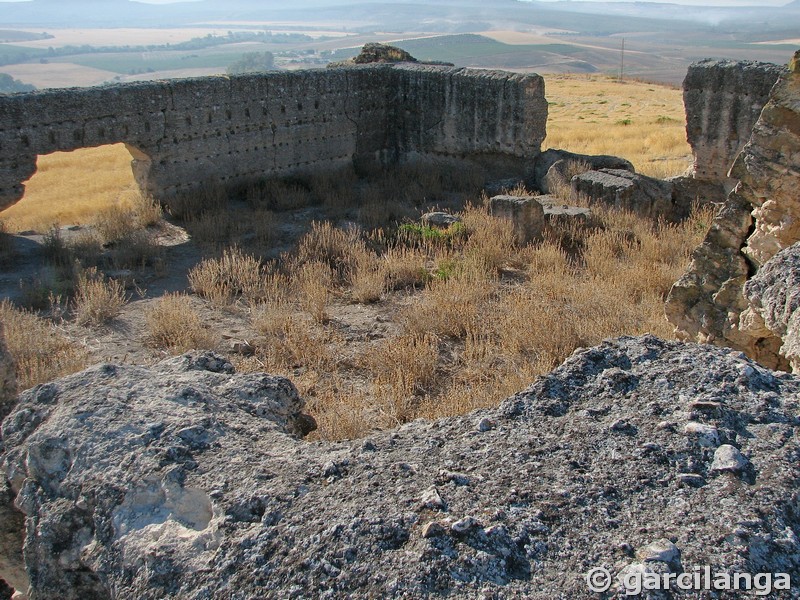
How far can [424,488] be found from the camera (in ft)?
8.23

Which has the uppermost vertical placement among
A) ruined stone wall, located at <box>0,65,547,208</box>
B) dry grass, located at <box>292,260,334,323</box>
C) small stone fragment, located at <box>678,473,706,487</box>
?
ruined stone wall, located at <box>0,65,547,208</box>

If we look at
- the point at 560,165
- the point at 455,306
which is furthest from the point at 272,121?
the point at 455,306

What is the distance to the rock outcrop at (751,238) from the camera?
3969 mm

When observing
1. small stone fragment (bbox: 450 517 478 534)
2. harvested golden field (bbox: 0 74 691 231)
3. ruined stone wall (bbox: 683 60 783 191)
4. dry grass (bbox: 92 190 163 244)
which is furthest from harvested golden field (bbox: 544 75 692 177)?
small stone fragment (bbox: 450 517 478 534)

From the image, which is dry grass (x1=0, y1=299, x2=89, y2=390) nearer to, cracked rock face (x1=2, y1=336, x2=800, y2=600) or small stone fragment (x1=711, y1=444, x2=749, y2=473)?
cracked rock face (x1=2, y1=336, x2=800, y2=600)

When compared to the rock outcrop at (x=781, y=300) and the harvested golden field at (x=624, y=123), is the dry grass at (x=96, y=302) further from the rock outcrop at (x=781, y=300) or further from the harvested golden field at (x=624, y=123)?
the harvested golden field at (x=624, y=123)

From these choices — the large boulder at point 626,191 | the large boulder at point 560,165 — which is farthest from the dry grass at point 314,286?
the large boulder at point 560,165

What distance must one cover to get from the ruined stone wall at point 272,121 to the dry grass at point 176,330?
4.25 metres

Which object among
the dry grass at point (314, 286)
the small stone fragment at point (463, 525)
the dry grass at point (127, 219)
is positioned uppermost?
the small stone fragment at point (463, 525)

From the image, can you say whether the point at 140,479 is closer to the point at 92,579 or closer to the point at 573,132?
the point at 92,579

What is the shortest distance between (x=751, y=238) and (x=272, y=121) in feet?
28.7

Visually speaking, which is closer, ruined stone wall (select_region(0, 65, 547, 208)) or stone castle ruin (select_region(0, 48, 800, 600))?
stone castle ruin (select_region(0, 48, 800, 600))

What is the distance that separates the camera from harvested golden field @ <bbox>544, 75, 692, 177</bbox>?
611 inches

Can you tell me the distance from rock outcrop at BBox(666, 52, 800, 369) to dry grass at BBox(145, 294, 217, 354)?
3671 mm
